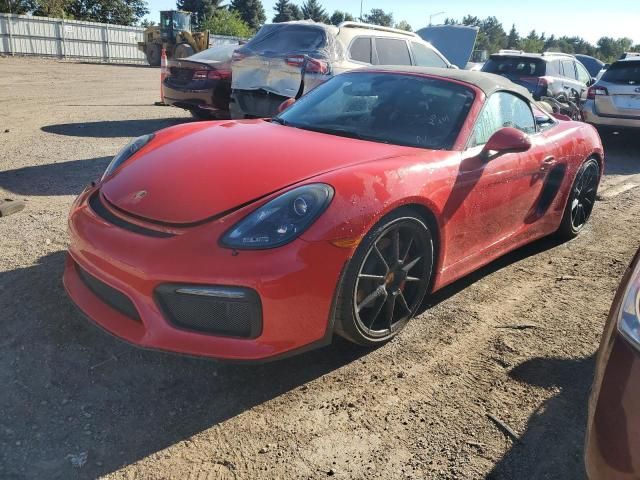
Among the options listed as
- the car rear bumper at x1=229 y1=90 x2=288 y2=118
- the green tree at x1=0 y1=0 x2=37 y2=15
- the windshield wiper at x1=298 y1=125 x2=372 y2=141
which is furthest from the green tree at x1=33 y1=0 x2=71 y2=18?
the windshield wiper at x1=298 y1=125 x2=372 y2=141

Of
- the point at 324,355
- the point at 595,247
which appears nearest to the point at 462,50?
the point at 595,247

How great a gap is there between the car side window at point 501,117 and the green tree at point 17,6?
3980 centimetres

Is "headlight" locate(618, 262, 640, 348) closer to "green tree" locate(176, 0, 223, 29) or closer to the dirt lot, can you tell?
the dirt lot

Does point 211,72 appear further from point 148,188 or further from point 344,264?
point 344,264

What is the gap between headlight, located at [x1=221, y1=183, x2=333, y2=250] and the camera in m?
2.38

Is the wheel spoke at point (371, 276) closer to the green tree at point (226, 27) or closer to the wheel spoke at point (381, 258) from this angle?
the wheel spoke at point (381, 258)

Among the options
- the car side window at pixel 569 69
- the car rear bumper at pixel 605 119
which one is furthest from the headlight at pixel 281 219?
the car side window at pixel 569 69

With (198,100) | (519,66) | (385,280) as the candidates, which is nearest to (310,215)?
(385,280)

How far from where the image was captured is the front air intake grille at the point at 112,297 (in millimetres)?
2496

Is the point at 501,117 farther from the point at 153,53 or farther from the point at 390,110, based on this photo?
the point at 153,53

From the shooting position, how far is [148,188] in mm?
2787

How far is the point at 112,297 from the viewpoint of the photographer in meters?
2.58

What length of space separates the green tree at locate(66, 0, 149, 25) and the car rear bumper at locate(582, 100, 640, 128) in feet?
134

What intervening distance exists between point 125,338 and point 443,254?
174cm
